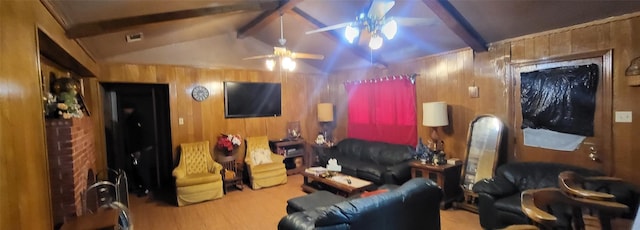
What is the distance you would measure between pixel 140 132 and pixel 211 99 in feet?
4.17

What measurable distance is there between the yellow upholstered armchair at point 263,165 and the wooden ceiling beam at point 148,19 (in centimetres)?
251

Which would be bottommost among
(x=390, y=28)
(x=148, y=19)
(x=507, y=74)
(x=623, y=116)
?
(x=623, y=116)

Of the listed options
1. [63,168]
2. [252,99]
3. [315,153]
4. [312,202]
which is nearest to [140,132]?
[252,99]

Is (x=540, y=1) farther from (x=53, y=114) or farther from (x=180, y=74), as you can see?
(x=180, y=74)

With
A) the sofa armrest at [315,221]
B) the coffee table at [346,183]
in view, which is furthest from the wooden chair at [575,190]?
the coffee table at [346,183]

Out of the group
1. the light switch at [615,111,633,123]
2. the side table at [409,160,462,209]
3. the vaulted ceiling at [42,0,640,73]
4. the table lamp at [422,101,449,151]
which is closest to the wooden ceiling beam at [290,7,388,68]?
the vaulted ceiling at [42,0,640,73]

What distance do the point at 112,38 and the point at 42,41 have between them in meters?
1.47

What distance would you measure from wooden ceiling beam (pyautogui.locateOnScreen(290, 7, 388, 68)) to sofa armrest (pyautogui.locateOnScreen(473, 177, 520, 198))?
8.95 feet

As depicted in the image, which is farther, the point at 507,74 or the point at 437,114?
the point at 437,114

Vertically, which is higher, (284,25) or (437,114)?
(284,25)

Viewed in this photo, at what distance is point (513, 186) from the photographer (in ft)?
10.6

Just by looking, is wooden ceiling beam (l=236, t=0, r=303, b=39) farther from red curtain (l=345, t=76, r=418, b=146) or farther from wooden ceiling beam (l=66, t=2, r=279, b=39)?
red curtain (l=345, t=76, r=418, b=146)

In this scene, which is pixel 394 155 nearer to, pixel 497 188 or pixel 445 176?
pixel 445 176

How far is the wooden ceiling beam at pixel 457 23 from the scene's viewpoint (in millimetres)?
3154
